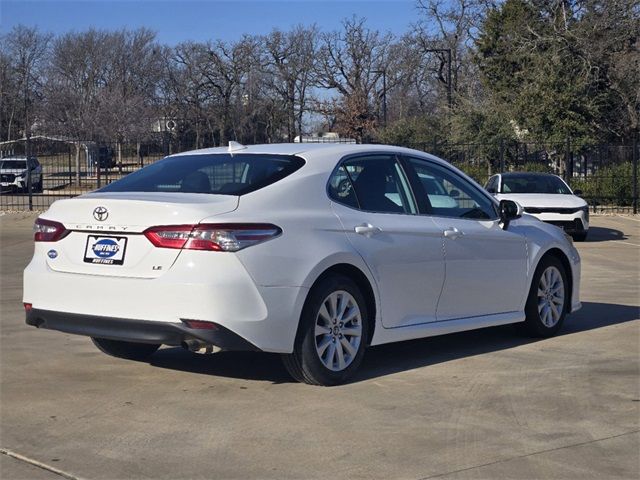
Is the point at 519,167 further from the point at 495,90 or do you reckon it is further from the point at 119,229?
the point at 119,229

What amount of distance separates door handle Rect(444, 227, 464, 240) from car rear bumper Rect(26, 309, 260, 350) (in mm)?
2067

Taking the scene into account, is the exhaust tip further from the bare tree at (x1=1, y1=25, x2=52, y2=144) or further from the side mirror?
the bare tree at (x1=1, y1=25, x2=52, y2=144)

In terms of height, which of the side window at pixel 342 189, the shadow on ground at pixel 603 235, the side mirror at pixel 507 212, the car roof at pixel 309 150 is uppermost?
the car roof at pixel 309 150

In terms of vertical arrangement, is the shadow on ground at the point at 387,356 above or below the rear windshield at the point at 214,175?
below

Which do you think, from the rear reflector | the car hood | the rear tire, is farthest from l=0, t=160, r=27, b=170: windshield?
the rear reflector

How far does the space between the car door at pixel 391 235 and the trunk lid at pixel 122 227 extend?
980 millimetres

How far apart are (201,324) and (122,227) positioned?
810mm

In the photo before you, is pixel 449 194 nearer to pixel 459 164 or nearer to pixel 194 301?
pixel 194 301

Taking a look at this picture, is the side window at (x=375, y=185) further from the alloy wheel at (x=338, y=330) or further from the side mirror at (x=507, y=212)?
the side mirror at (x=507, y=212)

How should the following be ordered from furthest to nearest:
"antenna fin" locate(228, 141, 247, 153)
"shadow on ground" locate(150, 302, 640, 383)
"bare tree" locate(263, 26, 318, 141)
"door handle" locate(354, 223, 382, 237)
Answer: "bare tree" locate(263, 26, 318, 141) < "antenna fin" locate(228, 141, 247, 153) < "shadow on ground" locate(150, 302, 640, 383) < "door handle" locate(354, 223, 382, 237)

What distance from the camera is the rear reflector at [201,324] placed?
19.0 ft

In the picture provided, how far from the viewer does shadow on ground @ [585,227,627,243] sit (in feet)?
66.7

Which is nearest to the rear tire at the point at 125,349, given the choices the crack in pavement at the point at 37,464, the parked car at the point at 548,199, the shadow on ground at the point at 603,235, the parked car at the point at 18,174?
the crack in pavement at the point at 37,464

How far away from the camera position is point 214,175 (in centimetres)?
669
